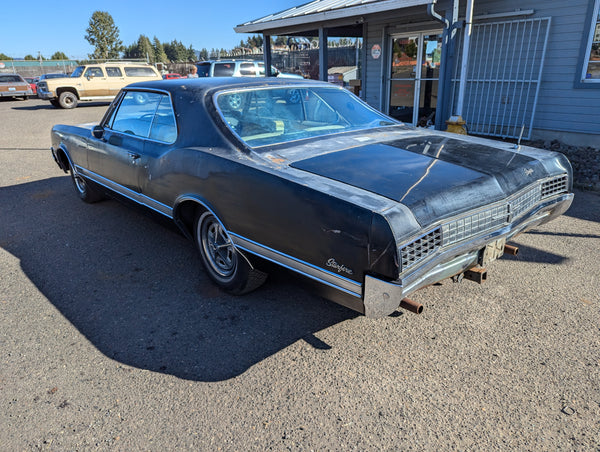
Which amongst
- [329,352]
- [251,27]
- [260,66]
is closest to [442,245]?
[329,352]

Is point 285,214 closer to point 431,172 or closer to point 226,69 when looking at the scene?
point 431,172

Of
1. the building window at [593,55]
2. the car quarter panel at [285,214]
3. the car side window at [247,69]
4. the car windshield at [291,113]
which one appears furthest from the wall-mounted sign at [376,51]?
the car quarter panel at [285,214]

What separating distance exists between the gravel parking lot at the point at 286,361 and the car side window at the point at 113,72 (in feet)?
60.6

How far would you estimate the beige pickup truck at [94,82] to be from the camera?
1961cm

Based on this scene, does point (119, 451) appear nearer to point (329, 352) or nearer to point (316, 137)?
point (329, 352)

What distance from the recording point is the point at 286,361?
8.70 feet

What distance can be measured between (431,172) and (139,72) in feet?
68.1

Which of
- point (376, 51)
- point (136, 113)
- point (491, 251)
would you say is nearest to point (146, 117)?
point (136, 113)

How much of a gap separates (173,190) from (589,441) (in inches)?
119

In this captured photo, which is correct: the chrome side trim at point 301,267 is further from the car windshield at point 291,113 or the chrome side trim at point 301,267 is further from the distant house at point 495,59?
the distant house at point 495,59

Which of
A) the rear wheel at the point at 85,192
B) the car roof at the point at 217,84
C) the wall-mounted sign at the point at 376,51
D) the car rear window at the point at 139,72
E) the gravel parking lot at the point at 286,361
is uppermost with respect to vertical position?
the wall-mounted sign at the point at 376,51

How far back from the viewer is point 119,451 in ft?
6.75

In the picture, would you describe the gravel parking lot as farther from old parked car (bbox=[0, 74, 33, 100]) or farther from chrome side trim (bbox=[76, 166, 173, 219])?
old parked car (bbox=[0, 74, 33, 100])

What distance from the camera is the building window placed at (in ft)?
23.5
